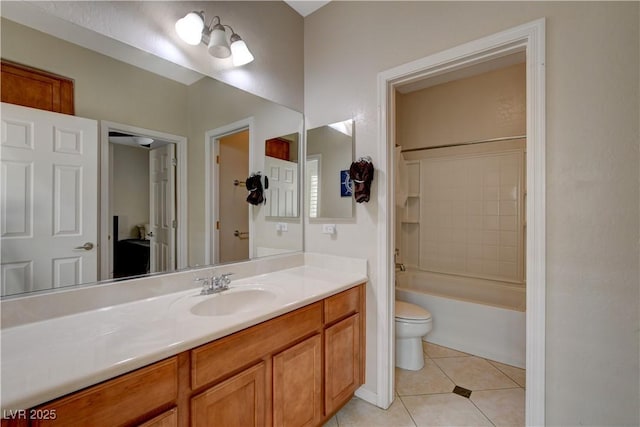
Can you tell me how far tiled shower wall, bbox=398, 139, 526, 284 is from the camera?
2.75 m

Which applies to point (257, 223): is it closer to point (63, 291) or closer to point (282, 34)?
point (63, 291)

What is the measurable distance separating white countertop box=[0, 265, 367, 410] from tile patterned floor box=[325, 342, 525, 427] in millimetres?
945

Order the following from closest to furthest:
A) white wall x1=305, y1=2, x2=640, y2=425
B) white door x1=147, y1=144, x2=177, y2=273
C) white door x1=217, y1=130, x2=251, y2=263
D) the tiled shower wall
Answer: white wall x1=305, y1=2, x2=640, y2=425 → white door x1=147, y1=144, x2=177, y2=273 → white door x1=217, y1=130, x2=251, y2=263 → the tiled shower wall

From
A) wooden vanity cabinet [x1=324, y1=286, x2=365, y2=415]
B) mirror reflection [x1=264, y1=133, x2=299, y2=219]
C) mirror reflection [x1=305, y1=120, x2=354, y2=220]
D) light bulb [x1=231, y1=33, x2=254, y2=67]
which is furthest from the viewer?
mirror reflection [x1=264, y1=133, x2=299, y2=219]

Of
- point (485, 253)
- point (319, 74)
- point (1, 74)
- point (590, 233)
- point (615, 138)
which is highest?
point (319, 74)

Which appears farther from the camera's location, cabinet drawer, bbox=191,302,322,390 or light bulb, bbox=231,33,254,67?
light bulb, bbox=231,33,254,67

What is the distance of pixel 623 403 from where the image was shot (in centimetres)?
114

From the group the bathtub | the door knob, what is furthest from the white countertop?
the bathtub

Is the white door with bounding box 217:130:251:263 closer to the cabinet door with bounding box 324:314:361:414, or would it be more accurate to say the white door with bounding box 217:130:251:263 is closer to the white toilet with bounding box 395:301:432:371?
the cabinet door with bounding box 324:314:361:414

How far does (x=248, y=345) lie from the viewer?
1.07 metres

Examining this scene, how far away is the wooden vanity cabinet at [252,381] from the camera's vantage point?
2.47ft

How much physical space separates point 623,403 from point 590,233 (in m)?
0.70

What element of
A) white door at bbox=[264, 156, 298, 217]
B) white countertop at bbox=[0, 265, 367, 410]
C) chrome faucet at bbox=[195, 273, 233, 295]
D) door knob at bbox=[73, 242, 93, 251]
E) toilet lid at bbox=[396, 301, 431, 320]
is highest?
white door at bbox=[264, 156, 298, 217]

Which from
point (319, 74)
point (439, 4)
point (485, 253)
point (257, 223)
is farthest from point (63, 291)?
point (485, 253)
